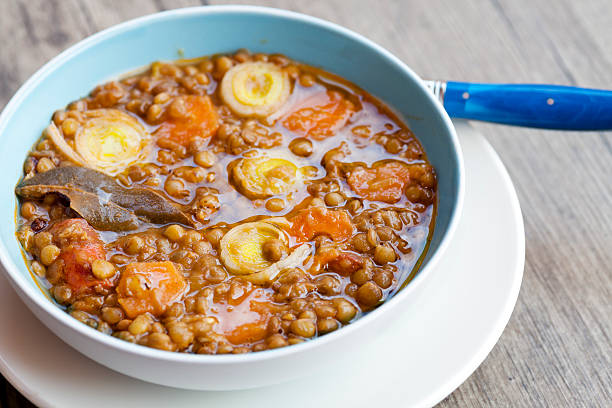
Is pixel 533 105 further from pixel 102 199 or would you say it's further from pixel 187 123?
pixel 102 199

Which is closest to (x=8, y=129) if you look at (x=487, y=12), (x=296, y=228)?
(x=296, y=228)

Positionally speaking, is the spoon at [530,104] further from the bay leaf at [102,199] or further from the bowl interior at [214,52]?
the bay leaf at [102,199]

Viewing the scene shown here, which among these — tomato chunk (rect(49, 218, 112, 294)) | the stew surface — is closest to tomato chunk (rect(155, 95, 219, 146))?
the stew surface

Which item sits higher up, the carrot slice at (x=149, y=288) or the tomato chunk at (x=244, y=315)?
the carrot slice at (x=149, y=288)

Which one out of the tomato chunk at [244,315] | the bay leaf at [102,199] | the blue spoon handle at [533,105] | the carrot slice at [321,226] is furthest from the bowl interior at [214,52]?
the tomato chunk at [244,315]

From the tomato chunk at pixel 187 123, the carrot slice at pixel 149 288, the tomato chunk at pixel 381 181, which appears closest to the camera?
the carrot slice at pixel 149 288

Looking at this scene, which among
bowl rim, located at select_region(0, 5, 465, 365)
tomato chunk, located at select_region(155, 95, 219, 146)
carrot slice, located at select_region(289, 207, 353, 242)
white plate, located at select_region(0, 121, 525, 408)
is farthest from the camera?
tomato chunk, located at select_region(155, 95, 219, 146)

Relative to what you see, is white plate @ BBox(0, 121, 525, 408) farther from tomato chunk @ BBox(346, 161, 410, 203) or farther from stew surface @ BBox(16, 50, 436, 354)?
tomato chunk @ BBox(346, 161, 410, 203)

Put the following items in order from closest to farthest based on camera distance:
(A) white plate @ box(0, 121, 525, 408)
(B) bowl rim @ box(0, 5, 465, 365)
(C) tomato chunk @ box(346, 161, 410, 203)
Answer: (B) bowl rim @ box(0, 5, 465, 365)
(A) white plate @ box(0, 121, 525, 408)
(C) tomato chunk @ box(346, 161, 410, 203)
